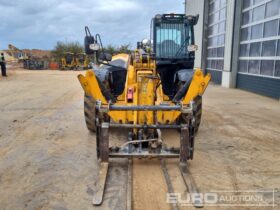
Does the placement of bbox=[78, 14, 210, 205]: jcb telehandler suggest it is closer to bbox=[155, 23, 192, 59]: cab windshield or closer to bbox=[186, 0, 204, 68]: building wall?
bbox=[155, 23, 192, 59]: cab windshield

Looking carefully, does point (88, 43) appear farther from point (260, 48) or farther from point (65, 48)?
point (65, 48)

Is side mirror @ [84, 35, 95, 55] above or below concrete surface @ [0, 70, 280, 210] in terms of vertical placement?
above

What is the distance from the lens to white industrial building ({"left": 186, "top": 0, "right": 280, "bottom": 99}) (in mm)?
12750

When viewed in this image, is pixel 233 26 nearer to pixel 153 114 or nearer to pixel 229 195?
pixel 153 114

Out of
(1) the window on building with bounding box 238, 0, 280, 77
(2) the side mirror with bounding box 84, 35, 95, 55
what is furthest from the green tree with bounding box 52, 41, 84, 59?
(2) the side mirror with bounding box 84, 35, 95, 55

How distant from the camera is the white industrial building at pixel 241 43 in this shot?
1275cm

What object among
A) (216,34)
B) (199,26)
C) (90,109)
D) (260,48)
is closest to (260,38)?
(260,48)

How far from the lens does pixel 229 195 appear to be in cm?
387

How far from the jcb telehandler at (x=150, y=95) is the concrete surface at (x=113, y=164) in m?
0.26

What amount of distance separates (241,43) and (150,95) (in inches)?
486

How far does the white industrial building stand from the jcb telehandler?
6.25 meters

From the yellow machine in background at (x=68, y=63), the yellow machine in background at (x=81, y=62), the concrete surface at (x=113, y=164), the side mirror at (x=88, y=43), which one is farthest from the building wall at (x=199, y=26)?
the side mirror at (x=88, y=43)

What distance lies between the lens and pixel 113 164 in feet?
15.8

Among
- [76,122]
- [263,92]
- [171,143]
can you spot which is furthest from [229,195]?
[263,92]
